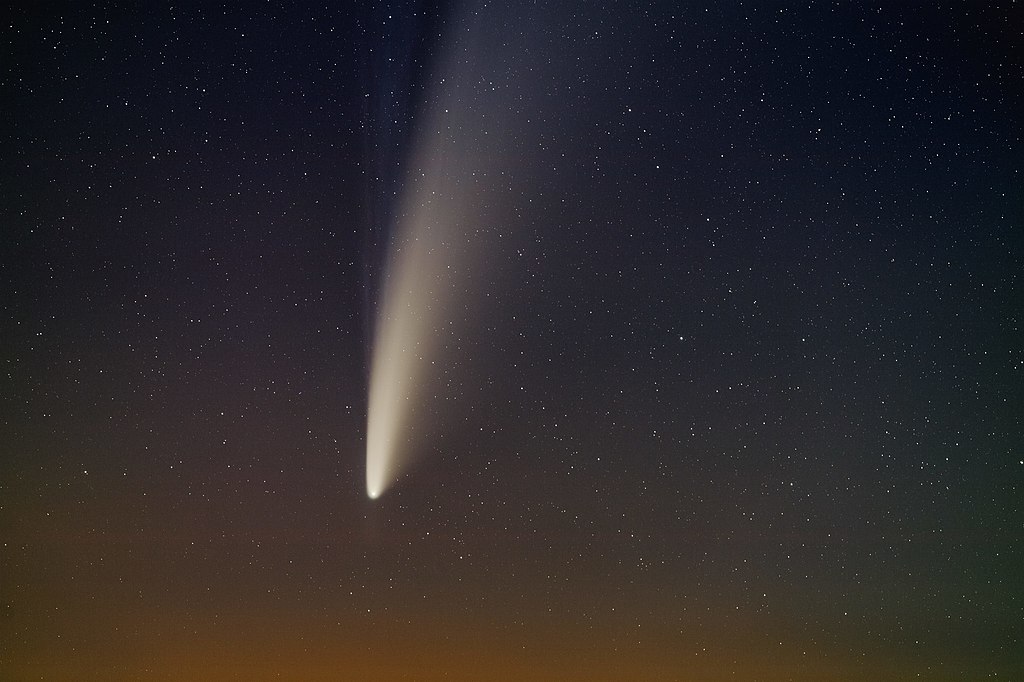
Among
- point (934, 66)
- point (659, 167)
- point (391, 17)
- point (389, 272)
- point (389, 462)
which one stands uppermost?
point (391, 17)

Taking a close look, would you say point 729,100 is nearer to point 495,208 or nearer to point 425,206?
point 495,208

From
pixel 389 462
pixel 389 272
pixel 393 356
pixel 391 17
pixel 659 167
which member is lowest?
pixel 389 462

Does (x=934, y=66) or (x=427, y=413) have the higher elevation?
(x=934, y=66)

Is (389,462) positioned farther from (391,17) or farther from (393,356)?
(391,17)

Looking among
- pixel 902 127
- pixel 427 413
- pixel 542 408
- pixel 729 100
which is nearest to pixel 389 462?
pixel 427 413

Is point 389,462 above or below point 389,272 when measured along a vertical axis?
below

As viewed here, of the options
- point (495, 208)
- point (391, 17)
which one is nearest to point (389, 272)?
point (495, 208)

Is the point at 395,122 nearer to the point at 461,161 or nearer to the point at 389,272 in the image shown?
the point at 461,161

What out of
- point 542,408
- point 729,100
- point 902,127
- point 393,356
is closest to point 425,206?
point 393,356
